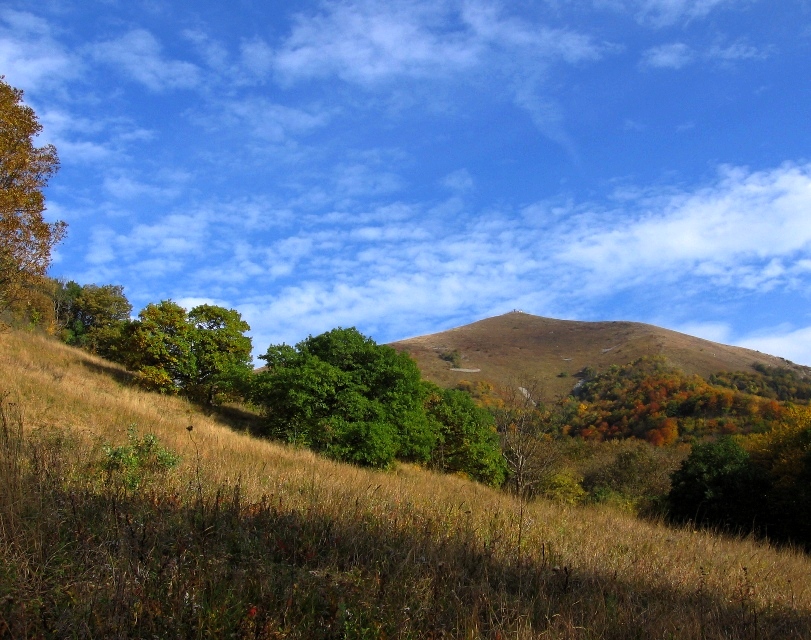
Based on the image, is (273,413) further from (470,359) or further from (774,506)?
(470,359)

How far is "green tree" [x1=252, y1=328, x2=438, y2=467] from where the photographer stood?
26.5 m

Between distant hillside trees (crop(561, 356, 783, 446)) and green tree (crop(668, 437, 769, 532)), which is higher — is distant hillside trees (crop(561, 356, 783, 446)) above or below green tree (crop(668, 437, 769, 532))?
above

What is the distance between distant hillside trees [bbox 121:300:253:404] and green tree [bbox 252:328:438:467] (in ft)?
8.50

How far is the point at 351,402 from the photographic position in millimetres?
28438

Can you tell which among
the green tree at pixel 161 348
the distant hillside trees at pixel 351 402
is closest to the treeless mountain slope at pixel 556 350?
the distant hillside trees at pixel 351 402

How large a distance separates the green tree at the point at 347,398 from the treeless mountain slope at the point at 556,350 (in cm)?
6632

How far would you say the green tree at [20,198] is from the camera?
17969 millimetres

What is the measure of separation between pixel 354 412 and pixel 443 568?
79.3ft

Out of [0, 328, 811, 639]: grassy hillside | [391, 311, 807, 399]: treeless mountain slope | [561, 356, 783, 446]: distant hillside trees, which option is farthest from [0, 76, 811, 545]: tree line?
[391, 311, 807, 399]: treeless mountain slope

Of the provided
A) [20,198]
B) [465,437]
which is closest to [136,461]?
[20,198]

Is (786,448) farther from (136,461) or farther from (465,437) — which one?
(136,461)

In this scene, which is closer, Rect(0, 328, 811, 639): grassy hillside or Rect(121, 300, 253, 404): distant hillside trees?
Rect(0, 328, 811, 639): grassy hillside

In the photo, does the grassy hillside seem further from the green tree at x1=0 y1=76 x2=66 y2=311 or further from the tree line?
the green tree at x1=0 y1=76 x2=66 y2=311

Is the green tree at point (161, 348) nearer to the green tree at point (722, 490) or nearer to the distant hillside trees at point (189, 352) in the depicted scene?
the distant hillside trees at point (189, 352)
